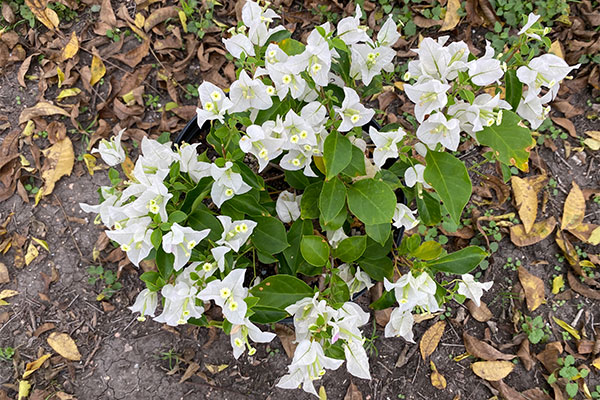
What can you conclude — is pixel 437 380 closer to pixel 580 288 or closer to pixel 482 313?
pixel 482 313

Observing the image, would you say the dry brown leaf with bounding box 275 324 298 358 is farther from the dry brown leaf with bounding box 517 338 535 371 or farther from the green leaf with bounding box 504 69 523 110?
the green leaf with bounding box 504 69 523 110

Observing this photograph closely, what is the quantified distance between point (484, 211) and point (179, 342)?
1.47m

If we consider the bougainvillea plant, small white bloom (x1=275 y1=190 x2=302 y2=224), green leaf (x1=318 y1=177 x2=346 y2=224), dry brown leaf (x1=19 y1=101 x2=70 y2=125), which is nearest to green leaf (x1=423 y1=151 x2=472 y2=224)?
the bougainvillea plant

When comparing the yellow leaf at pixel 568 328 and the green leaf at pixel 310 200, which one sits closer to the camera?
the green leaf at pixel 310 200

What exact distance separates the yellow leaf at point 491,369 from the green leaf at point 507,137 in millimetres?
1194

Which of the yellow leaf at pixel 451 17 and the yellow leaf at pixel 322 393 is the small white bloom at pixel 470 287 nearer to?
the yellow leaf at pixel 322 393

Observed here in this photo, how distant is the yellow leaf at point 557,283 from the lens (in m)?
2.01

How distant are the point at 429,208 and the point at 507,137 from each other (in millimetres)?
307

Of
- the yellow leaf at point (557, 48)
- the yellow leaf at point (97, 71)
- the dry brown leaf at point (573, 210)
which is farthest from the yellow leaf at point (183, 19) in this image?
the dry brown leaf at point (573, 210)

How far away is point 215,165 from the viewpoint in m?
1.08

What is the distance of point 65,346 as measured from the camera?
197 cm

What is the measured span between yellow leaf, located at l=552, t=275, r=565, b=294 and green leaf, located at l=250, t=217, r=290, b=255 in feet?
4.56

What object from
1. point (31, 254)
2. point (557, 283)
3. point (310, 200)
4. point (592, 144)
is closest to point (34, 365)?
point (31, 254)

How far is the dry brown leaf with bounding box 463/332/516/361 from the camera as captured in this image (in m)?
1.94
